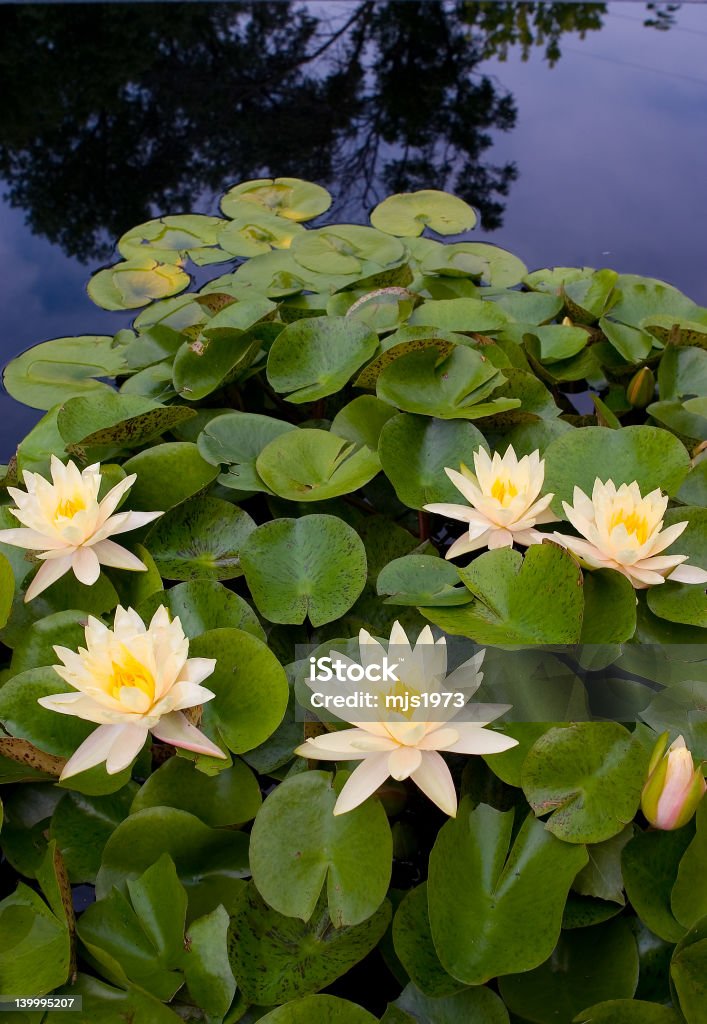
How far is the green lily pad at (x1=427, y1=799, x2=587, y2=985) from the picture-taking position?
0.72 meters

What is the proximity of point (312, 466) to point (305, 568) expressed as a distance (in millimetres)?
210

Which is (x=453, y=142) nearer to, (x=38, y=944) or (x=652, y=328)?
(x=652, y=328)

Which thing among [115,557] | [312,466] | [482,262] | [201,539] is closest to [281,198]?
[482,262]

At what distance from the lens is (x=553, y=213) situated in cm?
222

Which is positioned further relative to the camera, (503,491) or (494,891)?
(503,491)

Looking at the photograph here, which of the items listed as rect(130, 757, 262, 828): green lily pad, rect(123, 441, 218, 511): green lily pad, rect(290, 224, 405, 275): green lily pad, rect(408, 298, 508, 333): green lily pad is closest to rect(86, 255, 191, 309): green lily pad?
rect(290, 224, 405, 275): green lily pad

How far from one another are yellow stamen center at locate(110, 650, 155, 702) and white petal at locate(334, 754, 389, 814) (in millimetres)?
227

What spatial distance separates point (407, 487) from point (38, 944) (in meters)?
0.73

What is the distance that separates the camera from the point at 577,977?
30.1 inches

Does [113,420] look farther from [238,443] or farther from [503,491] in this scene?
[503,491]

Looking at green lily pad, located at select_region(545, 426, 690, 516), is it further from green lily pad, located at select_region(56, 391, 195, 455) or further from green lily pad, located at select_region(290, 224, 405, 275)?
green lily pad, located at select_region(290, 224, 405, 275)

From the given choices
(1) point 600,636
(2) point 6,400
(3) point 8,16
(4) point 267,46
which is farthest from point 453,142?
(1) point 600,636

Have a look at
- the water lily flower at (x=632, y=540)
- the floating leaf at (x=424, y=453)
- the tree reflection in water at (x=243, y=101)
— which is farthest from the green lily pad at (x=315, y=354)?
the tree reflection in water at (x=243, y=101)

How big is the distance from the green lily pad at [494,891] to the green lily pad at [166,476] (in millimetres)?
621
